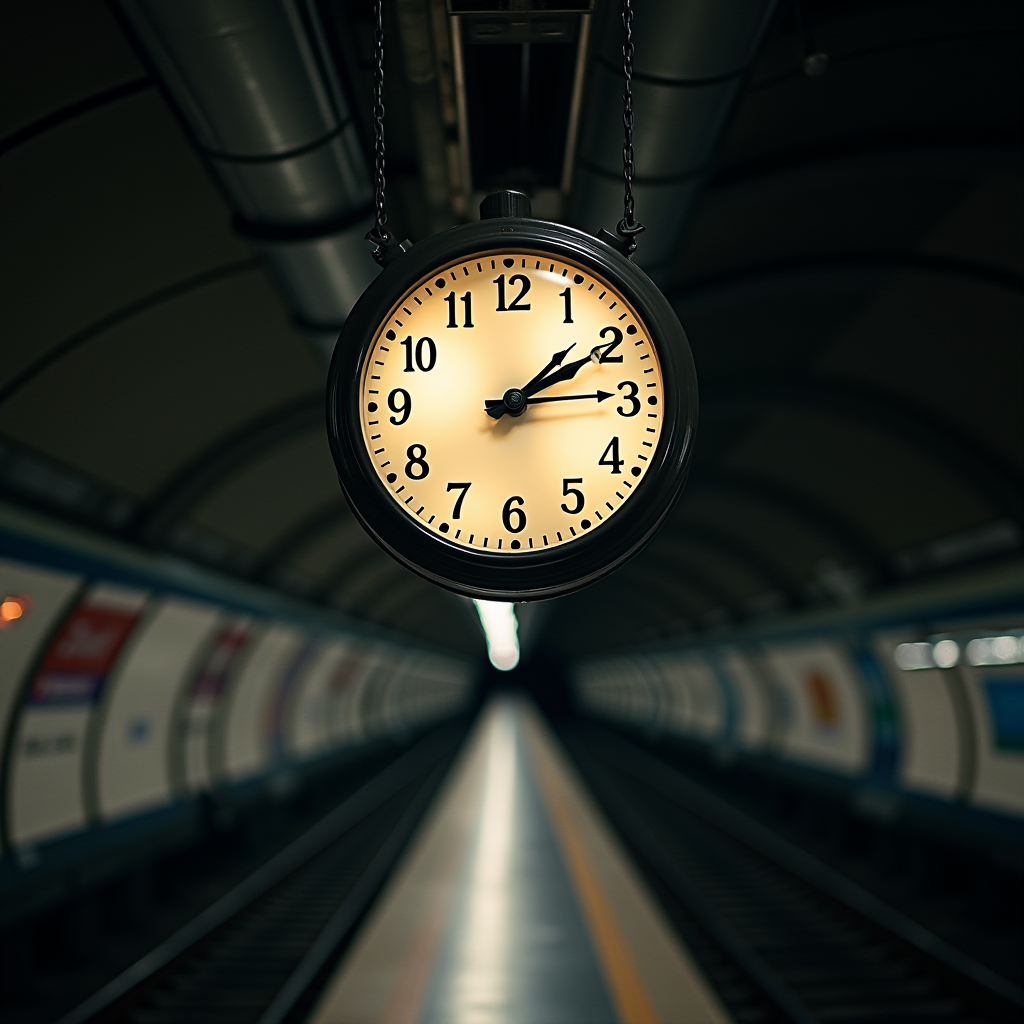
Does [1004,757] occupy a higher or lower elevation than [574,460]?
lower

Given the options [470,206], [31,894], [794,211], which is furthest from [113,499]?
[794,211]

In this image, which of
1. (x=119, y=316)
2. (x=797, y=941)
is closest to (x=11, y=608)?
(x=119, y=316)

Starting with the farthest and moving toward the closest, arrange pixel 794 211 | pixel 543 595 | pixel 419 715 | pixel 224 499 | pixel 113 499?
1. pixel 419 715
2. pixel 224 499
3. pixel 113 499
4. pixel 794 211
5. pixel 543 595

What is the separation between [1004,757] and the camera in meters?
8.56

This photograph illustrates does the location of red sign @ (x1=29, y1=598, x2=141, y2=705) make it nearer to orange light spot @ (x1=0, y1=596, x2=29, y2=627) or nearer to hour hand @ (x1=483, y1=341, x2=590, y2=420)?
orange light spot @ (x1=0, y1=596, x2=29, y2=627)

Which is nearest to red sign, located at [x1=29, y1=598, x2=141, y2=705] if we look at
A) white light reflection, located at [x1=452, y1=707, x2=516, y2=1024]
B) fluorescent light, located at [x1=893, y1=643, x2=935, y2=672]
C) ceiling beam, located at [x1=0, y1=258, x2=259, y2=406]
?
ceiling beam, located at [x1=0, y1=258, x2=259, y2=406]

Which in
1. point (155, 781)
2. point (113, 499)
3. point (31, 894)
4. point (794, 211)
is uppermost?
point (794, 211)

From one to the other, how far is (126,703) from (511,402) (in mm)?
7502

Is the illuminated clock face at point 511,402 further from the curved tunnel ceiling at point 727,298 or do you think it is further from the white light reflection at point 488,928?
the white light reflection at point 488,928

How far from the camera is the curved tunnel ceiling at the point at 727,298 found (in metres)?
3.72

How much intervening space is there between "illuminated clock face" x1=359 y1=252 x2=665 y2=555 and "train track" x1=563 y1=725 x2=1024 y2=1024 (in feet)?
18.9

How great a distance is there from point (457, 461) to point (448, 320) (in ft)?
1.06

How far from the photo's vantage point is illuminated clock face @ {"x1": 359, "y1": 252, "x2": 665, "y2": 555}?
205cm

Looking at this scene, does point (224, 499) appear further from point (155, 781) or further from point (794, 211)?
point (794, 211)
